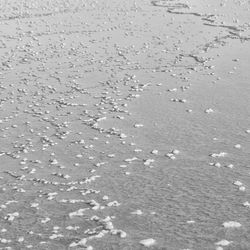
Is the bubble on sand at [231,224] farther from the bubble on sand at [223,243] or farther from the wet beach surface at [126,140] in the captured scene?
the bubble on sand at [223,243]

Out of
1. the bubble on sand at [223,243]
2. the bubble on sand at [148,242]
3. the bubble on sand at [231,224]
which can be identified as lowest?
the bubble on sand at [223,243]

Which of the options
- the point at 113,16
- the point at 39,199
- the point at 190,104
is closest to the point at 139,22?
the point at 113,16

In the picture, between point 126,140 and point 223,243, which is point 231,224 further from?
point 126,140

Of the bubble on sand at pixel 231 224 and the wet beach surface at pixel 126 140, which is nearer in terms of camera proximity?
the bubble on sand at pixel 231 224

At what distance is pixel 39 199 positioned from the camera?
13.0 metres

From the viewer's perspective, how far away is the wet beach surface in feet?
37.5

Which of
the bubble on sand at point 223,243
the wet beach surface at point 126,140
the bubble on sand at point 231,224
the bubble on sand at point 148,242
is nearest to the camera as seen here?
the bubble on sand at point 223,243

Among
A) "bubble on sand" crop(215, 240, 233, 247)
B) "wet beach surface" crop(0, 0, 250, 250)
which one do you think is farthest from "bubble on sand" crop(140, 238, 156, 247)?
"bubble on sand" crop(215, 240, 233, 247)

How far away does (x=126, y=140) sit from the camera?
16.9 metres

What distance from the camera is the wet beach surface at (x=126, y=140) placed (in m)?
11.4

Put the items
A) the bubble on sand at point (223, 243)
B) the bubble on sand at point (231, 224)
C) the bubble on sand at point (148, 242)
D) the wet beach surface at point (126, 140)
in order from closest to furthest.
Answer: the bubble on sand at point (223, 243) → the bubble on sand at point (148, 242) → the bubble on sand at point (231, 224) → the wet beach surface at point (126, 140)

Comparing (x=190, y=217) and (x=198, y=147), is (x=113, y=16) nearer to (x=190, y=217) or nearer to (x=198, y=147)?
(x=198, y=147)

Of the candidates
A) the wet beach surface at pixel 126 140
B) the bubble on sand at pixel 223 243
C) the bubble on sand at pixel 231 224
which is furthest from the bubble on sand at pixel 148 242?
the bubble on sand at pixel 231 224

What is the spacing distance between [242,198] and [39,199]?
5.73 metres
